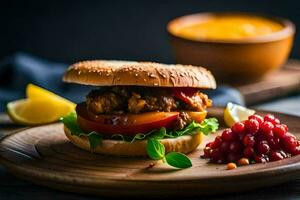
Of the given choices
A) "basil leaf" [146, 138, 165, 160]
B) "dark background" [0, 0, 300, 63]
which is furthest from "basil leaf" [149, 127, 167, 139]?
"dark background" [0, 0, 300, 63]

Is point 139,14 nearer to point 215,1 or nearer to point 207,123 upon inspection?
point 215,1

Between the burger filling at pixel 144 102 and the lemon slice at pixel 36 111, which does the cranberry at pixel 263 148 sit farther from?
the lemon slice at pixel 36 111

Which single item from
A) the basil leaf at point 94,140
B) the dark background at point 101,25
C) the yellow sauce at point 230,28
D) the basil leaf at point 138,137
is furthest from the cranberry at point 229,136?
the dark background at point 101,25

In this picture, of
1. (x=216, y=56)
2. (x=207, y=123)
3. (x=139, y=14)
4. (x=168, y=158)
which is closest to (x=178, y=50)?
(x=216, y=56)

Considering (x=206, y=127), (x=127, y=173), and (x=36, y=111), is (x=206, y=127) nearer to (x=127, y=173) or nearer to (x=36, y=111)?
(x=127, y=173)

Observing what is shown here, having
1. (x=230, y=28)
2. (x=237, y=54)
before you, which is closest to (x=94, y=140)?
(x=237, y=54)

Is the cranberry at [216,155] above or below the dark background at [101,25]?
above

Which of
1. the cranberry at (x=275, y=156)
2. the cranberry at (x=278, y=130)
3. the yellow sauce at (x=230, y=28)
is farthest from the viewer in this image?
the yellow sauce at (x=230, y=28)
